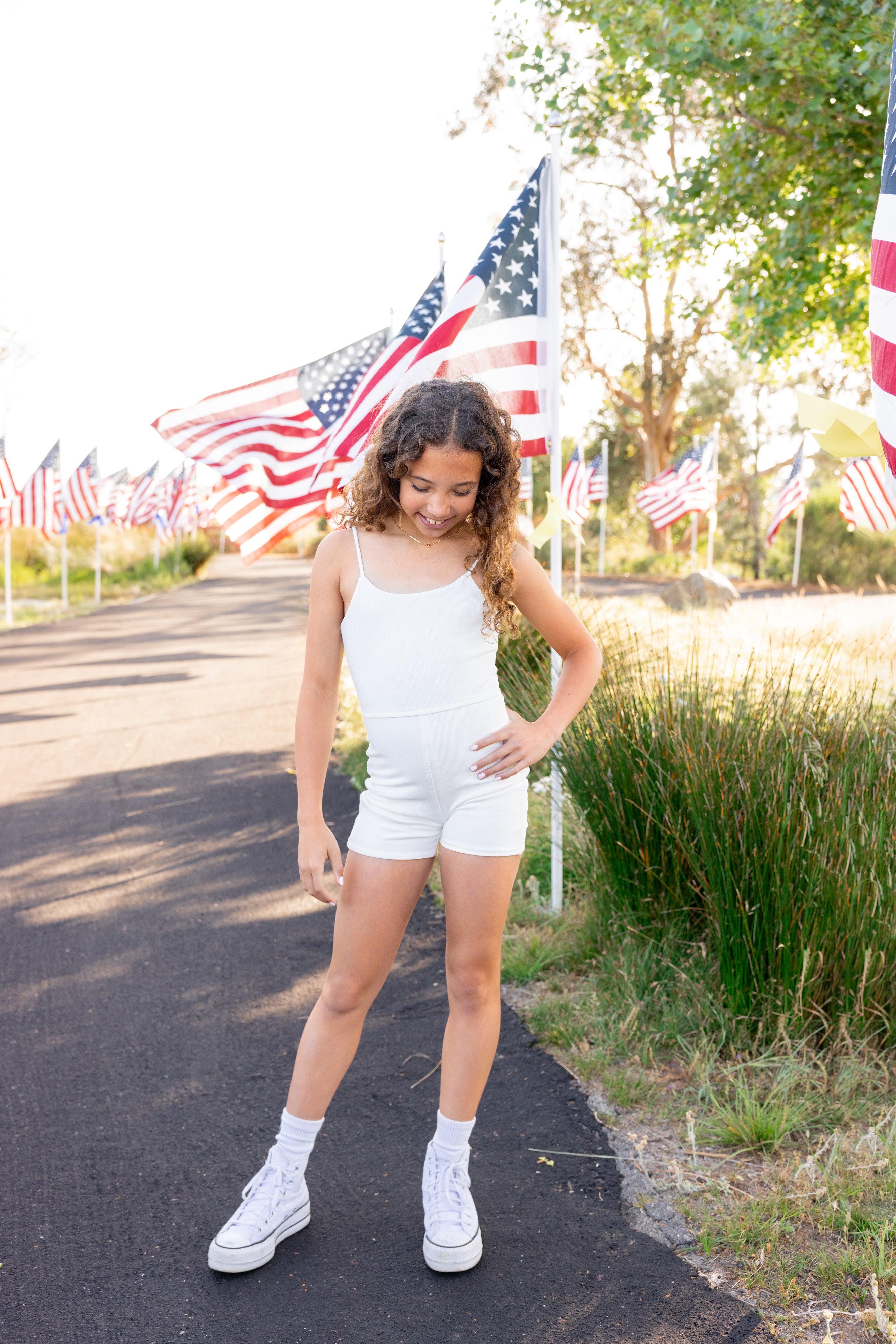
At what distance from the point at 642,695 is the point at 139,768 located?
5.12m

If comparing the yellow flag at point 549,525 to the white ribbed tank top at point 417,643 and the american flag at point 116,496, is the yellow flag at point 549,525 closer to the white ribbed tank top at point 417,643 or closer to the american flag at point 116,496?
the white ribbed tank top at point 417,643

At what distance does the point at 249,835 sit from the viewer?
20.0ft

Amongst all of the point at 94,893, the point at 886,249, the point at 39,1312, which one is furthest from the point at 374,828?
the point at 94,893

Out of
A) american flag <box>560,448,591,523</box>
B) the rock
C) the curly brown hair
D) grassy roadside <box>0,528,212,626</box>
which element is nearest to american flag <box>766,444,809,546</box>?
the rock

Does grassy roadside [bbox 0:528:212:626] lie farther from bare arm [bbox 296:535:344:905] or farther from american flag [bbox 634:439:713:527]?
bare arm [bbox 296:535:344:905]

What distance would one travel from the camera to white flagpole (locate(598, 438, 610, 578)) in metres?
25.5

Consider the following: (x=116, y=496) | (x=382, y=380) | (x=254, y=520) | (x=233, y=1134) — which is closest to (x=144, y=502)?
(x=116, y=496)

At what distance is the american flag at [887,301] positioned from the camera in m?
2.12

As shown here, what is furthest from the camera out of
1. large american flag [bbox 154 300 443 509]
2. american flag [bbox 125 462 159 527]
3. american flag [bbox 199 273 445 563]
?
american flag [bbox 125 462 159 527]

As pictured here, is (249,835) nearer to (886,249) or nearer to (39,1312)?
(39,1312)

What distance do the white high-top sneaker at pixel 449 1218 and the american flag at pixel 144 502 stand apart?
2440cm

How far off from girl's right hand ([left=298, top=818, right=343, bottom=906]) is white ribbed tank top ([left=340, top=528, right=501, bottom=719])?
0.32 m

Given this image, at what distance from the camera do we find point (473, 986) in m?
2.37

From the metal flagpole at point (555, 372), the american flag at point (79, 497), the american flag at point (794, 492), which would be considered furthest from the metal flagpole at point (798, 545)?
the metal flagpole at point (555, 372)
